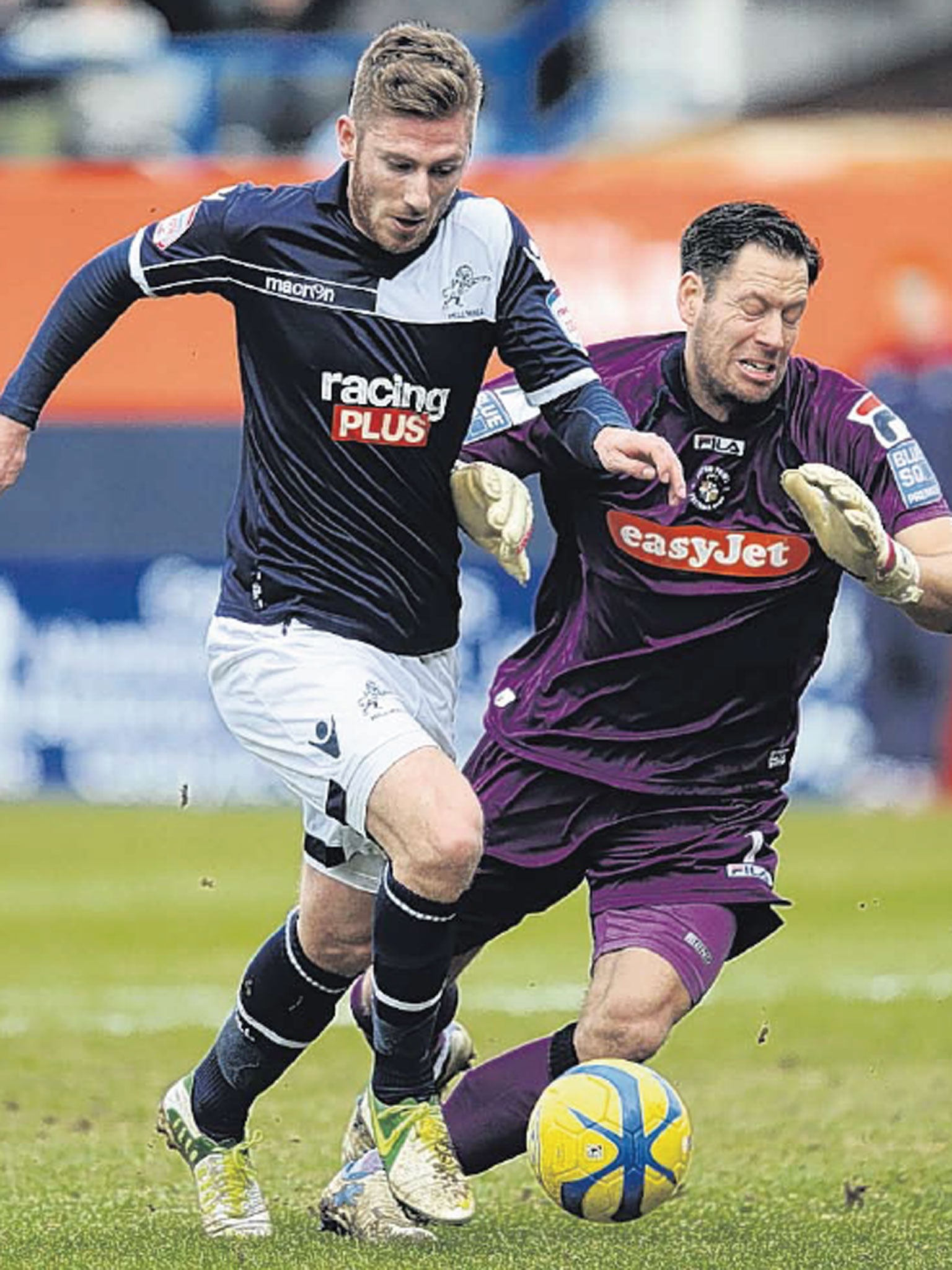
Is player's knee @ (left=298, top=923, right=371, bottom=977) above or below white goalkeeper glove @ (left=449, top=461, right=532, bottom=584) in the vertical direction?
below

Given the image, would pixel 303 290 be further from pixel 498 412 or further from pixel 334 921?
pixel 334 921

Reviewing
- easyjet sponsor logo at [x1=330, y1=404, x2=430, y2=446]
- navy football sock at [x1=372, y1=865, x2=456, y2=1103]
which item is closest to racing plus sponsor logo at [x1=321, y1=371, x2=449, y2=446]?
easyjet sponsor logo at [x1=330, y1=404, x2=430, y2=446]

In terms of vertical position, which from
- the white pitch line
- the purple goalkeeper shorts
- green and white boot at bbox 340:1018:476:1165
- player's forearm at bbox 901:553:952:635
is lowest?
the white pitch line

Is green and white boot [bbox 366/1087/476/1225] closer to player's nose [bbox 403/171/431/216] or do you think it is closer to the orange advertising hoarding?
player's nose [bbox 403/171/431/216]

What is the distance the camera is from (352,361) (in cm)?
566

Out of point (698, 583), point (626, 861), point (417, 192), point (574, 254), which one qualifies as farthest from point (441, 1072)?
point (574, 254)

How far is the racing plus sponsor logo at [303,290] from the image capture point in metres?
5.68

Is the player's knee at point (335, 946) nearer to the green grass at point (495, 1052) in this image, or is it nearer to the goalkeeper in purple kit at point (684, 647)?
the goalkeeper in purple kit at point (684, 647)

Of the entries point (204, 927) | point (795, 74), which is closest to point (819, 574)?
point (204, 927)

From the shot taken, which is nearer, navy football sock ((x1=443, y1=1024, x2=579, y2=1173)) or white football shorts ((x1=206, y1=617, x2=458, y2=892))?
white football shorts ((x1=206, y1=617, x2=458, y2=892))

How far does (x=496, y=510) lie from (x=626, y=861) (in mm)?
908

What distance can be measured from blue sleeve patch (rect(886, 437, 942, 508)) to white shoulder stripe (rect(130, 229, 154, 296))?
1.78 m

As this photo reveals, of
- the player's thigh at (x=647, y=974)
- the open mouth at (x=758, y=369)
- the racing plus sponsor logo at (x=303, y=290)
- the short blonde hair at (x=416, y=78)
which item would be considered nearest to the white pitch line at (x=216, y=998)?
the player's thigh at (x=647, y=974)

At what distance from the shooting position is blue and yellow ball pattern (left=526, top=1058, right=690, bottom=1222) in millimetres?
5238
